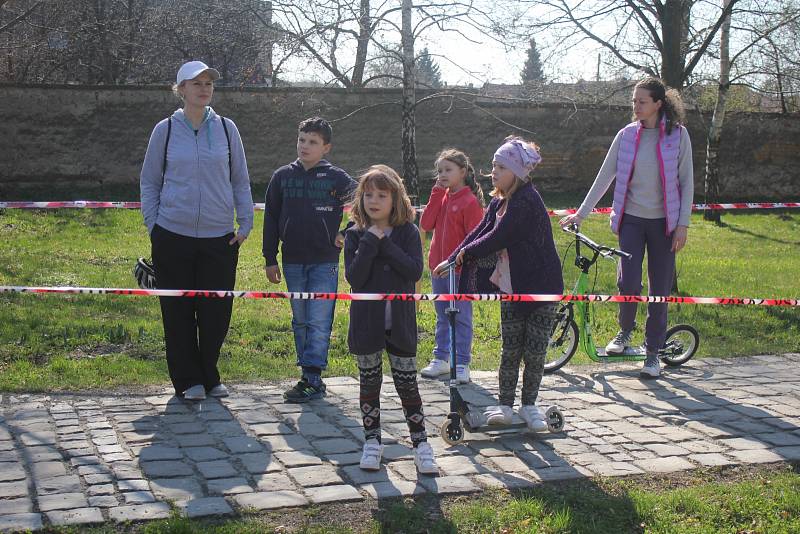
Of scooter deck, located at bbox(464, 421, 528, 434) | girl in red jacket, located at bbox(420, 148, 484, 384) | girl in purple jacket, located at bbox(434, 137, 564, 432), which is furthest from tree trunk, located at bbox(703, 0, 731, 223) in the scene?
scooter deck, located at bbox(464, 421, 528, 434)

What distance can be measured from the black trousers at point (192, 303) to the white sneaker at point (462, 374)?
5.59ft

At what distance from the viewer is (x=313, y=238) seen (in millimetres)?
6504

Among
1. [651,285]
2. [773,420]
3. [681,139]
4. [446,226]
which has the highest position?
[681,139]

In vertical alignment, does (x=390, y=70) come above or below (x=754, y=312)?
above

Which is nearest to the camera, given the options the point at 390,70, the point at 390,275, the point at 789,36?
the point at 390,275

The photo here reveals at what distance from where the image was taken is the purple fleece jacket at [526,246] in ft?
18.2

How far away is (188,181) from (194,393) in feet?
4.52

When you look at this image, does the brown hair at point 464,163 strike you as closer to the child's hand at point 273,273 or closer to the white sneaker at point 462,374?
the white sneaker at point 462,374

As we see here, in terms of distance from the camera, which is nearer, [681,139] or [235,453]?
[235,453]

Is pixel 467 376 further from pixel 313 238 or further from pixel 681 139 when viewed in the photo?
pixel 681 139

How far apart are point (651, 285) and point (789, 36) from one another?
535 inches

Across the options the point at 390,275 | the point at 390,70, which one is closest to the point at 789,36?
the point at 390,70

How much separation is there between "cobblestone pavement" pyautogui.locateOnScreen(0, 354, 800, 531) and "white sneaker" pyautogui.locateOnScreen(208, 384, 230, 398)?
0.10 m

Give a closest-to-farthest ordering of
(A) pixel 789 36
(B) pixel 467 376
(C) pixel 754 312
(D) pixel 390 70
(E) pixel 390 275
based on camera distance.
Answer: (E) pixel 390 275
(B) pixel 467 376
(C) pixel 754 312
(A) pixel 789 36
(D) pixel 390 70
